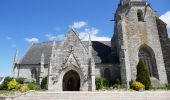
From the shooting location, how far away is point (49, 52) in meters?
35.8

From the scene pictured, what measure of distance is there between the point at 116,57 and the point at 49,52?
1189 cm

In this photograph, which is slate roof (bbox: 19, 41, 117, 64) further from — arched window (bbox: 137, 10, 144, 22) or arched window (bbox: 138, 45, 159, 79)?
arched window (bbox: 137, 10, 144, 22)

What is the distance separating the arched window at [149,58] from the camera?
29.2 meters

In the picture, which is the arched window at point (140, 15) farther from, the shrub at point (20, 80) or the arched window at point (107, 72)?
the shrub at point (20, 80)

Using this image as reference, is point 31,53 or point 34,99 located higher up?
point 31,53

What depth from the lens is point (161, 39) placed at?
30.2 meters

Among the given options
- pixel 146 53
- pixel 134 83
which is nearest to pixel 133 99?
pixel 134 83

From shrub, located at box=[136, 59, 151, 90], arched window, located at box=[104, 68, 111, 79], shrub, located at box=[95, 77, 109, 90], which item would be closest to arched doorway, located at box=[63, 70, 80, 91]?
shrub, located at box=[95, 77, 109, 90]

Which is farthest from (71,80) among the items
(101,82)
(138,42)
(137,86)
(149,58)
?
(149,58)

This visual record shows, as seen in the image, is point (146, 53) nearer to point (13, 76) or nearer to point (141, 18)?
point (141, 18)

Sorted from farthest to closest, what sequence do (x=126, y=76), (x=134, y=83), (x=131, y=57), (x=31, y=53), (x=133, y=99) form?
(x=31, y=53)
(x=131, y=57)
(x=126, y=76)
(x=134, y=83)
(x=133, y=99)

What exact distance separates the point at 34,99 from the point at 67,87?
1083cm

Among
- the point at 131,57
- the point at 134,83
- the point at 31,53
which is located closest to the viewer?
the point at 134,83

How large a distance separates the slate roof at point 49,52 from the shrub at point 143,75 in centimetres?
578
